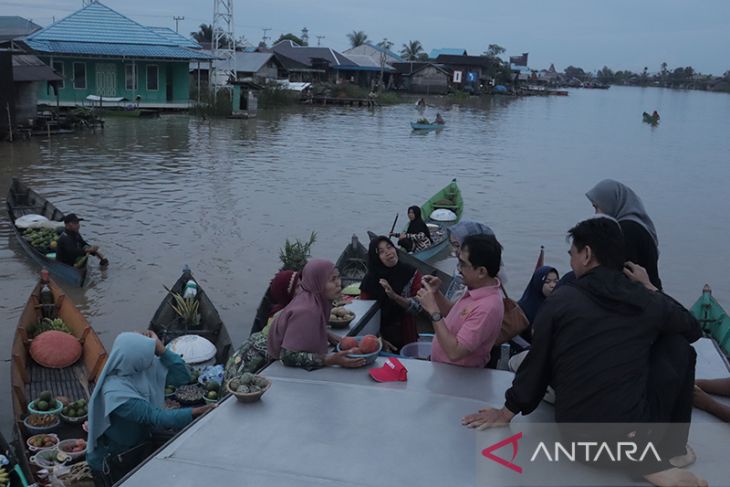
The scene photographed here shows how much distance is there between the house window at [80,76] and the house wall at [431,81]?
40774 mm

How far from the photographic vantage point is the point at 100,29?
34375mm

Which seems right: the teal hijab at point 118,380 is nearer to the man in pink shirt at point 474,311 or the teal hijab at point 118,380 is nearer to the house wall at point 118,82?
the man in pink shirt at point 474,311

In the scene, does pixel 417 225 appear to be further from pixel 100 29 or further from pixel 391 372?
pixel 100 29

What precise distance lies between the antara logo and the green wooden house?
111ft

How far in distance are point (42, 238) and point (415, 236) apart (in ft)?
21.4

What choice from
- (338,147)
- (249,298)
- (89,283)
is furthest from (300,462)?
(338,147)

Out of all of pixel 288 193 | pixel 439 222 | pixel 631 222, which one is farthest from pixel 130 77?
pixel 631 222

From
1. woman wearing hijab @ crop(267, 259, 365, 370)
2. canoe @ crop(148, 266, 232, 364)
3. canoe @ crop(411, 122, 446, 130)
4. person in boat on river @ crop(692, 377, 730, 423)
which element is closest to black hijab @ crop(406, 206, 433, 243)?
canoe @ crop(148, 266, 232, 364)

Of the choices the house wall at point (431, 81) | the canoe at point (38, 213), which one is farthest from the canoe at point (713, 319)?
the house wall at point (431, 81)

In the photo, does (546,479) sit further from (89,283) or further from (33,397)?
(89,283)

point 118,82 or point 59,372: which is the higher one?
point 118,82

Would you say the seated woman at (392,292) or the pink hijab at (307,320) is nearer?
the pink hijab at (307,320)

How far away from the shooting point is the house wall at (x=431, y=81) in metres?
67.4

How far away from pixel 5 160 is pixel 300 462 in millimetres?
21841
